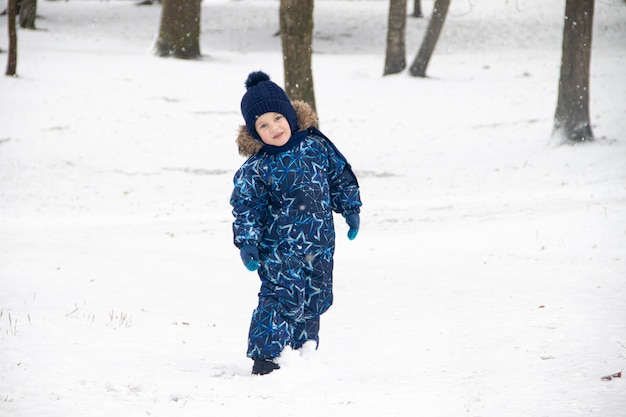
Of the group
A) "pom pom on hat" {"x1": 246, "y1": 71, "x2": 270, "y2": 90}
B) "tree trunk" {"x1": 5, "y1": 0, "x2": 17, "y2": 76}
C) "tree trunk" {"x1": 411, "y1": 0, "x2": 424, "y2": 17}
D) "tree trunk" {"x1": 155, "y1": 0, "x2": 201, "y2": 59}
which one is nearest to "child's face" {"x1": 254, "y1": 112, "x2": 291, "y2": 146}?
"pom pom on hat" {"x1": 246, "y1": 71, "x2": 270, "y2": 90}

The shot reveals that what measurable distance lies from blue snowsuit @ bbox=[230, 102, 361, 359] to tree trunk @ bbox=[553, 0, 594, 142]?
9482mm

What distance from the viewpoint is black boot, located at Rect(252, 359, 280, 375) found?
12.8 ft

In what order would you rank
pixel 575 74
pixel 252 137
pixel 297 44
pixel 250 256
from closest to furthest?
1. pixel 250 256
2. pixel 252 137
3. pixel 297 44
4. pixel 575 74

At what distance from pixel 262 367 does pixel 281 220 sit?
2.75 feet

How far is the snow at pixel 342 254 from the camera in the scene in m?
3.63

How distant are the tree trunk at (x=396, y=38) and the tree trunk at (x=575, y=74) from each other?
9.92m

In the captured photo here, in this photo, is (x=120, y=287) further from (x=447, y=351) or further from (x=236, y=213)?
(x=447, y=351)

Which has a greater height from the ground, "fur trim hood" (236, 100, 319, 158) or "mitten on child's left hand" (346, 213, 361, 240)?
"fur trim hood" (236, 100, 319, 158)

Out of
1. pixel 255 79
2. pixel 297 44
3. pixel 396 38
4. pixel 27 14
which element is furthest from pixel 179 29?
pixel 255 79

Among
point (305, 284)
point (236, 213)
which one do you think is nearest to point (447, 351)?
point (305, 284)

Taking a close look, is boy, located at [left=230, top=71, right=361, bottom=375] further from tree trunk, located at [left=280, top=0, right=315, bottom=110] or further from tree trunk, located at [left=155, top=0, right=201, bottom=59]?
tree trunk, located at [left=155, top=0, right=201, bottom=59]

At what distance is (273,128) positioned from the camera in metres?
3.97

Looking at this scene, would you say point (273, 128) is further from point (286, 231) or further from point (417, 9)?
point (417, 9)

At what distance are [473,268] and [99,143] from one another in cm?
1099
